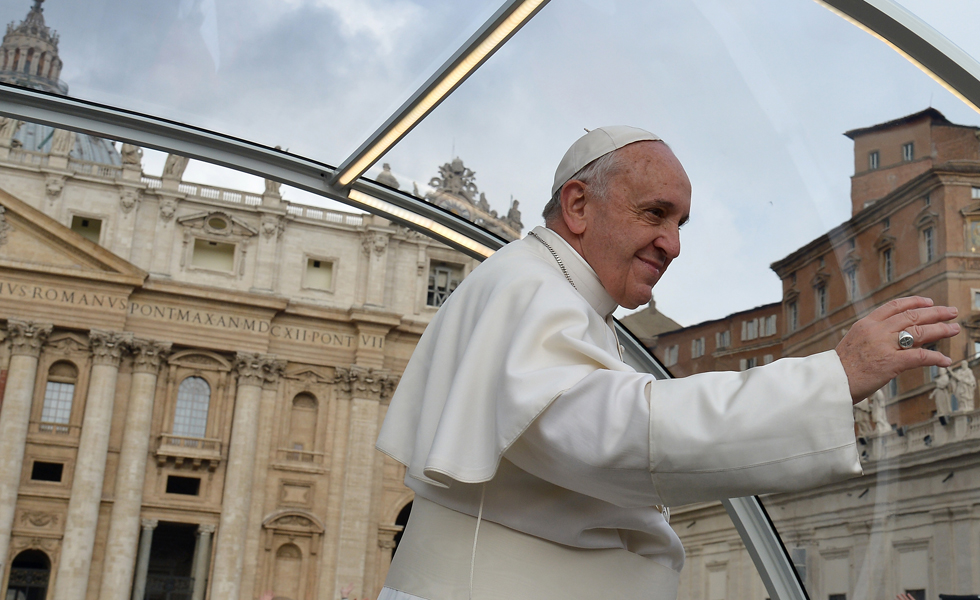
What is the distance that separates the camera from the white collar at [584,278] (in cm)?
131

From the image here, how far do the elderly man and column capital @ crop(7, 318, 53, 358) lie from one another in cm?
2626

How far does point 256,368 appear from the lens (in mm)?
26812

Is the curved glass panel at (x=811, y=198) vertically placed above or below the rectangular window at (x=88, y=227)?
below

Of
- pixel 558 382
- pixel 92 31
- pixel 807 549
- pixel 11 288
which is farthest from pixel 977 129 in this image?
pixel 11 288

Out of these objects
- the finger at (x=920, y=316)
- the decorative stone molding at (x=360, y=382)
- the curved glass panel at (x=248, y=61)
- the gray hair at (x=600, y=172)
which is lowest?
the finger at (x=920, y=316)

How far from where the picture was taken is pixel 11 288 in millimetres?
25688

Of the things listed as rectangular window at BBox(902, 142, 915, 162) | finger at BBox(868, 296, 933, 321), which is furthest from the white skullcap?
rectangular window at BBox(902, 142, 915, 162)

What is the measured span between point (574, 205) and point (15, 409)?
2589cm

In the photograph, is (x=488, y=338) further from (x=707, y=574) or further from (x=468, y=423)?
(x=707, y=574)

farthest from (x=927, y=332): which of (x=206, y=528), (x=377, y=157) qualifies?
(x=206, y=528)

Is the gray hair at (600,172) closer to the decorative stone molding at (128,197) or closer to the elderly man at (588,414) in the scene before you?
the elderly man at (588,414)

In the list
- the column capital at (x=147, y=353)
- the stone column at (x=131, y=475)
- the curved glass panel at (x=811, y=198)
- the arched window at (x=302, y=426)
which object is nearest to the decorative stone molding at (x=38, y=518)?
the stone column at (x=131, y=475)

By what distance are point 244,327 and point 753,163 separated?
25.4 m

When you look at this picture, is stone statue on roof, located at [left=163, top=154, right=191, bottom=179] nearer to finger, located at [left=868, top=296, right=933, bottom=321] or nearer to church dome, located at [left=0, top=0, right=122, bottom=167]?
church dome, located at [left=0, top=0, right=122, bottom=167]
